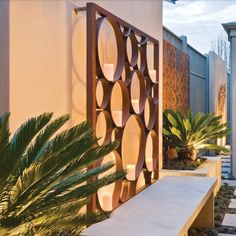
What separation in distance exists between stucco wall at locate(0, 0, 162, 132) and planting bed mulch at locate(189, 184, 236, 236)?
2191mm

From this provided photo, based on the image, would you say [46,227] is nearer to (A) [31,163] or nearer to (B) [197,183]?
(A) [31,163]

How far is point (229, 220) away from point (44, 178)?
421 centimetres

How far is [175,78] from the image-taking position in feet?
27.5

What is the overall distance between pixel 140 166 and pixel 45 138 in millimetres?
2758

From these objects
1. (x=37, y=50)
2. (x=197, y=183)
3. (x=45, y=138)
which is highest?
(x=37, y=50)

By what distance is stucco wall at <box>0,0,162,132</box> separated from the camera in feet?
9.34

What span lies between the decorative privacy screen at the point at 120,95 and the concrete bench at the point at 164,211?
0.62ft

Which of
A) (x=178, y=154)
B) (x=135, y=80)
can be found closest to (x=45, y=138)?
(x=135, y=80)

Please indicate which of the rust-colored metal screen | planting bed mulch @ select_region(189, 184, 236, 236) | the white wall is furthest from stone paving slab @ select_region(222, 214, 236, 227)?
the white wall

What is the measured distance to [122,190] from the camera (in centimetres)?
432

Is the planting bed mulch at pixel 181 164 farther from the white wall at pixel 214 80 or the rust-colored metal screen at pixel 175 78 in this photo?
the white wall at pixel 214 80

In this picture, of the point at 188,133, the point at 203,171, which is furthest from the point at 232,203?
the point at 188,133

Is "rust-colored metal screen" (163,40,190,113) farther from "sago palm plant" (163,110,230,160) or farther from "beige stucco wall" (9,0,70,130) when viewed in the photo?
"beige stucco wall" (9,0,70,130)

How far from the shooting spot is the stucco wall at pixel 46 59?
285 cm
